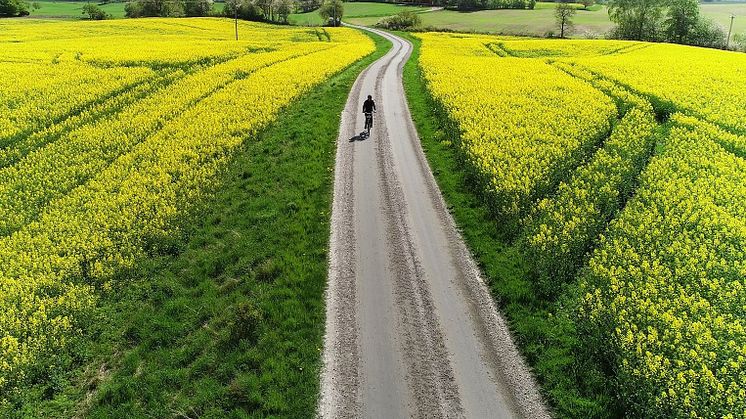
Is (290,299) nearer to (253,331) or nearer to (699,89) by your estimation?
(253,331)

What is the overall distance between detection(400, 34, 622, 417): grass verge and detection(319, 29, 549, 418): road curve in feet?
1.27

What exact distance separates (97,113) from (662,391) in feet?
112

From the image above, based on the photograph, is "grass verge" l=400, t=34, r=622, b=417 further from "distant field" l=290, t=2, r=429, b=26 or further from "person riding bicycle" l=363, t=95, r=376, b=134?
"distant field" l=290, t=2, r=429, b=26

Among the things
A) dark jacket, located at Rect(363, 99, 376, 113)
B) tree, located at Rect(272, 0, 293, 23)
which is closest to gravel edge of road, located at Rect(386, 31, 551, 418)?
dark jacket, located at Rect(363, 99, 376, 113)

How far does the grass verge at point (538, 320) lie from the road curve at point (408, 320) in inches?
15.3

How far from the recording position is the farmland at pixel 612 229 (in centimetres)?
1030

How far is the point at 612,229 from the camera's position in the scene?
1598 cm

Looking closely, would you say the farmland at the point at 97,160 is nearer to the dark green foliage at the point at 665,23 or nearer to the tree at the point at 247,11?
the tree at the point at 247,11

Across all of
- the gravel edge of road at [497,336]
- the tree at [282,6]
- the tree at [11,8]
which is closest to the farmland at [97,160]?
the gravel edge of road at [497,336]

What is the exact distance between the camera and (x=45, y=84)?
3600cm

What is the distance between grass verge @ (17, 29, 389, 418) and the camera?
10.5 meters

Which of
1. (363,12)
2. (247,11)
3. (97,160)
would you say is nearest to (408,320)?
(97,160)

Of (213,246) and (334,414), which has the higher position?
(213,246)

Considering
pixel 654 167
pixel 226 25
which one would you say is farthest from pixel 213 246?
pixel 226 25
